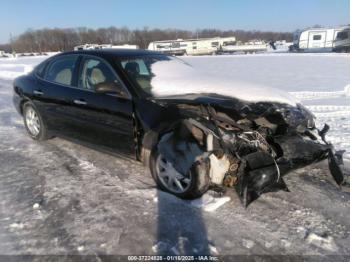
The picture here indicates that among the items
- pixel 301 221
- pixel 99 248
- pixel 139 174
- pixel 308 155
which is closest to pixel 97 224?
pixel 99 248

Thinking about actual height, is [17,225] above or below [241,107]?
below

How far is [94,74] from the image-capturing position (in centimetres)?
475

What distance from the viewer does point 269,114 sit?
3756 millimetres

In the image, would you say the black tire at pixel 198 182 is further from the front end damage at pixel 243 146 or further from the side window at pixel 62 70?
the side window at pixel 62 70

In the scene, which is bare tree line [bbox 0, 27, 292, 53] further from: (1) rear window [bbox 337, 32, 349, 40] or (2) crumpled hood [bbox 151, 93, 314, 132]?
(2) crumpled hood [bbox 151, 93, 314, 132]

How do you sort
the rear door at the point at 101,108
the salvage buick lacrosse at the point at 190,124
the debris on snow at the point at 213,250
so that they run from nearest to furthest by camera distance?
the debris on snow at the point at 213,250 → the salvage buick lacrosse at the point at 190,124 → the rear door at the point at 101,108

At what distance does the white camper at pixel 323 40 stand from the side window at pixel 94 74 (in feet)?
132

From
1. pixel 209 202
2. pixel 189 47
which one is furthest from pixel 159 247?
pixel 189 47

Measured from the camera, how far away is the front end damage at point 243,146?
3.47 m

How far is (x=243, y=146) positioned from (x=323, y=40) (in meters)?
43.9

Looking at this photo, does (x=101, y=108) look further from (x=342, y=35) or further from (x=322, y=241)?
(x=342, y=35)

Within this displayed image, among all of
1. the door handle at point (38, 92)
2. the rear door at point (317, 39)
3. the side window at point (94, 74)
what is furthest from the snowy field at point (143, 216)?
the rear door at point (317, 39)

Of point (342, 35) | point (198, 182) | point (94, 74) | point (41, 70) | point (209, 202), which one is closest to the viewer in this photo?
point (198, 182)

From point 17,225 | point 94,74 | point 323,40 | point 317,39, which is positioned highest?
point 94,74
